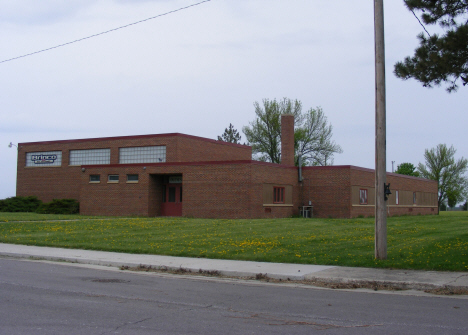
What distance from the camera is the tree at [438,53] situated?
45.0 ft

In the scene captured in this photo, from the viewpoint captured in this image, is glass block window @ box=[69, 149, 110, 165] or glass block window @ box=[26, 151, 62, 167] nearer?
glass block window @ box=[69, 149, 110, 165]

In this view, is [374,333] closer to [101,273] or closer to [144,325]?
[144,325]

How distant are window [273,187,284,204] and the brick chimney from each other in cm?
667

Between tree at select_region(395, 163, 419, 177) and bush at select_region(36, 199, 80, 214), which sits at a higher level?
tree at select_region(395, 163, 419, 177)

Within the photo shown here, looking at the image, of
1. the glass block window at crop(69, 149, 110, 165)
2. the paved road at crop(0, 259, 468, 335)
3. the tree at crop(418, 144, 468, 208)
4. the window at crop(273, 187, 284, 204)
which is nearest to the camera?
the paved road at crop(0, 259, 468, 335)

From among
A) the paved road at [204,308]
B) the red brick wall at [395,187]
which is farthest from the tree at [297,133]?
the paved road at [204,308]

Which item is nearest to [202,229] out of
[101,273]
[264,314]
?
[101,273]

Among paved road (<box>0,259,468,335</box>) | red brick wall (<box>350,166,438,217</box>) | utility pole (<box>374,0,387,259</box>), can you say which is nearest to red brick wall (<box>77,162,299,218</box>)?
red brick wall (<box>350,166,438,217</box>)

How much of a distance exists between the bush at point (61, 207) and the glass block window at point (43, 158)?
6642 millimetres

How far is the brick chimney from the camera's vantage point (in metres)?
44.8

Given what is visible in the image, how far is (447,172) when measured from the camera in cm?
9238

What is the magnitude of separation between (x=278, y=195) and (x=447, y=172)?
6486 centimetres

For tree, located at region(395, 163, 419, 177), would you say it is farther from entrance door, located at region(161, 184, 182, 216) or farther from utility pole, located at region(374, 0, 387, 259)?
utility pole, located at region(374, 0, 387, 259)

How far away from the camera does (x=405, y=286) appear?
1070cm
